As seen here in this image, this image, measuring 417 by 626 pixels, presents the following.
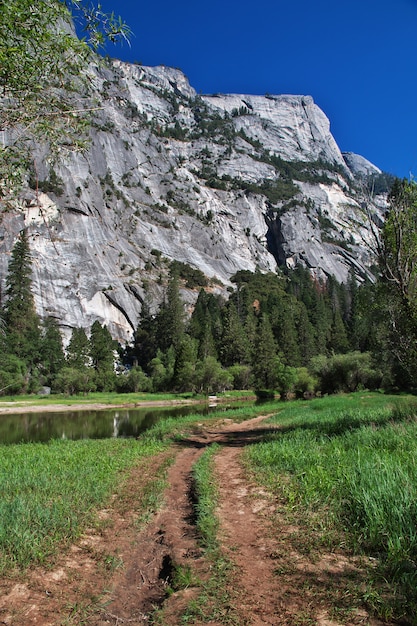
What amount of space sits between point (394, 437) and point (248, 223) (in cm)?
16611

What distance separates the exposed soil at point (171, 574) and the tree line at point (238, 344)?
9406 millimetres

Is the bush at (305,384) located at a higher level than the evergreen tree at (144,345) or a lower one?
lower

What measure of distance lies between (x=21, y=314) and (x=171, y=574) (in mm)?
81695

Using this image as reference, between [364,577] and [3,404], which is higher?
[364,577]

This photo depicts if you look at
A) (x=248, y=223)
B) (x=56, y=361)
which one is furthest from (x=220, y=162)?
(x=56, y=361)

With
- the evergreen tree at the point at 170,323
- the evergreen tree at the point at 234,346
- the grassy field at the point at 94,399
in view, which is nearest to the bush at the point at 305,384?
the grassy field at the point at 94,399

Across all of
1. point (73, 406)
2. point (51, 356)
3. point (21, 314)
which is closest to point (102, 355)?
point (51, 356)

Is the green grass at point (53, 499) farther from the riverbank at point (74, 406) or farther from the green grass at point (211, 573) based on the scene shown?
the riverbank at point (74, 406)

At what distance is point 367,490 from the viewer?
545 cm

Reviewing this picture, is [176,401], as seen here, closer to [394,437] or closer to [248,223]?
[394,437]

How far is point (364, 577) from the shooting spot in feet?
13.1

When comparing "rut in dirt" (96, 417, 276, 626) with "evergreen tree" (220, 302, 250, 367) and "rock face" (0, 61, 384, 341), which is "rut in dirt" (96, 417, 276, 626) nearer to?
"rock face" (0, 61, 384, 341)

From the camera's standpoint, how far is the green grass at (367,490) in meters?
3.98

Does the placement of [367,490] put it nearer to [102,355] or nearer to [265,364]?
[265,364]
